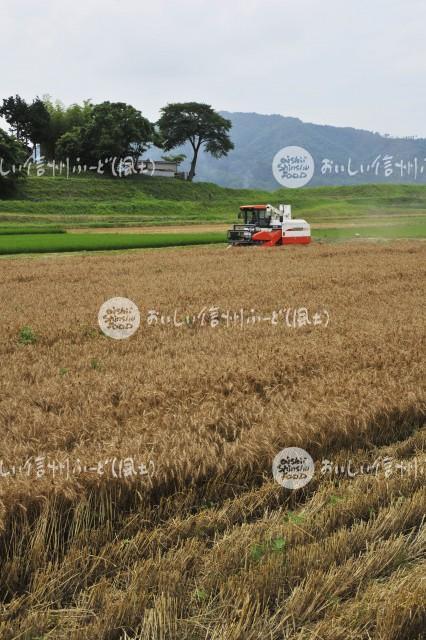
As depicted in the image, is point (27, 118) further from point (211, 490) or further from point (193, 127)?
point (211, 490)

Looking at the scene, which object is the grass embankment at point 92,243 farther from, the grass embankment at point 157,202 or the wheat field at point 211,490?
the wheat field at point 211,490

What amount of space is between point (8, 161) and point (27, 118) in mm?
27806

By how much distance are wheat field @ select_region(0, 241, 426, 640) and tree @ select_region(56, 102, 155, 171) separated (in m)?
52.5

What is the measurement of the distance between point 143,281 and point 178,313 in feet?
18.7

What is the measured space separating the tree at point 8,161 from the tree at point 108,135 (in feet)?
20.5

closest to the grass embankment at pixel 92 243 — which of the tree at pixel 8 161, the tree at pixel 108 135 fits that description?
the tree at pixel 8 161

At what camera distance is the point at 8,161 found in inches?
2030

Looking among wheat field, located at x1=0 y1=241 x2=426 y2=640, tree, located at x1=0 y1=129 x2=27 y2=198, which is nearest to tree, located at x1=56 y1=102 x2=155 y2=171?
tree, located at x1=0 y1=129 x2=27 y2=198

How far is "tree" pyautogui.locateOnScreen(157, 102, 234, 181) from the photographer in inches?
3324

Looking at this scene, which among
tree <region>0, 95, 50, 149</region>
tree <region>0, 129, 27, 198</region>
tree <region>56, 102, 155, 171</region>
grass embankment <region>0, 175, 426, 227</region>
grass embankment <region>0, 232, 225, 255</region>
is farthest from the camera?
tree <region>0, 95, 50, 149</region>

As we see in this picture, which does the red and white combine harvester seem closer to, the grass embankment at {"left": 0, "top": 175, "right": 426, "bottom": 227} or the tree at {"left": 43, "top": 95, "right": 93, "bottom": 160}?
the grass embankment at {"left": 0, "top": 175, "right": 426, "bottom": 227}

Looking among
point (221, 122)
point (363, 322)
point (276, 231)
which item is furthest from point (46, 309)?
point (221, 122)

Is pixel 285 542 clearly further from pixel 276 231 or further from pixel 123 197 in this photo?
pixel 123 197

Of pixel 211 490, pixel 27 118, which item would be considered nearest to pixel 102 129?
pixel 27 118
